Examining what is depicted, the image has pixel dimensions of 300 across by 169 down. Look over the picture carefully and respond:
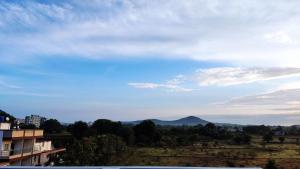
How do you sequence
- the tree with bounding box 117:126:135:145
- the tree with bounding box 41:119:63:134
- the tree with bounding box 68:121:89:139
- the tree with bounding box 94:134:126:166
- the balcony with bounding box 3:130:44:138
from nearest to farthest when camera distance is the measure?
the balcony with bounding box 3:130:44:138, the tree with bounding box 94:134:126:166, the tree with bounding box 117:126:135:145, the tree with bounding box 68:121:89:139, the tree with bounding box 41:119:63:134

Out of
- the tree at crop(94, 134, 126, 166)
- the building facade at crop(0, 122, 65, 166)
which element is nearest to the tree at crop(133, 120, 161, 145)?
the building facade at crop(0, 122, 65, 166)

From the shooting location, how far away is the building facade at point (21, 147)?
18797 millimetres

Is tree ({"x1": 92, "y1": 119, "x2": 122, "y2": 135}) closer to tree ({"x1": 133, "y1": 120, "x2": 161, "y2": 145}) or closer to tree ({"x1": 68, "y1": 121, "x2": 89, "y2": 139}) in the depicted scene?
tree ({"x1": 68, "y1": 121, "x2": 89, "y2": 139})

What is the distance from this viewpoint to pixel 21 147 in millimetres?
22094

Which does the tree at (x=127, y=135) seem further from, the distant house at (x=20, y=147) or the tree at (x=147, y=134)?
the distant house at (x=20, y=147)

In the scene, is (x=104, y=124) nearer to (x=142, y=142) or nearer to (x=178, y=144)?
(x=142, y=142)

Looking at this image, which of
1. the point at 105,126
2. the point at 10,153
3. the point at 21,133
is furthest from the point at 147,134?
the point at 10,153

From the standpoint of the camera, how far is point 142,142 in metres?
50.7

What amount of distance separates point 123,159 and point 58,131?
49.4 m

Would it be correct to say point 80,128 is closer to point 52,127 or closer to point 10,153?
point 52,127

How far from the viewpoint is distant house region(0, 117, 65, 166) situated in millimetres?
18770

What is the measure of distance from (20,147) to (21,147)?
6cm

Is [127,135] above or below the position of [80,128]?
below

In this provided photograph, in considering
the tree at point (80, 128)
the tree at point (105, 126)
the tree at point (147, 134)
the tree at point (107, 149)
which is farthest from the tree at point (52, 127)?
the tree at point (107, 149)
